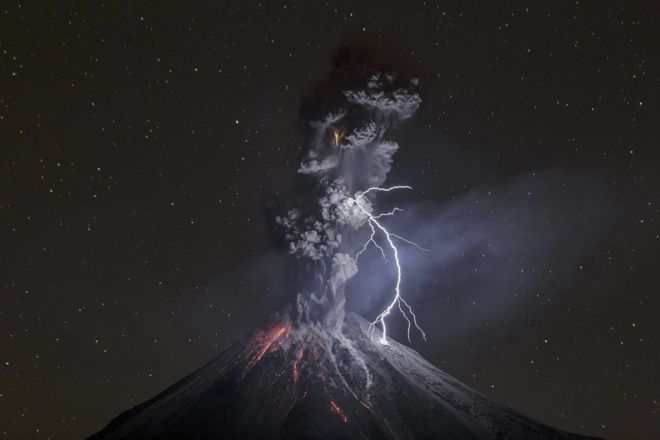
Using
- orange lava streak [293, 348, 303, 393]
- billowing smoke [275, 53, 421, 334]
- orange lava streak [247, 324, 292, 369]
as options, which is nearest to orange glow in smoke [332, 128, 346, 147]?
billowing smoke [275, 53, 421, 334]

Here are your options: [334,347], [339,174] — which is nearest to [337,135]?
[339,174]

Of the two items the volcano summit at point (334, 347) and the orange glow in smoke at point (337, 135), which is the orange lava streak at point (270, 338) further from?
the orange glow in smoke at point (337, 135)

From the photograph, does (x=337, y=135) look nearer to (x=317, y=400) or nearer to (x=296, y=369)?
(x=296, y=369)

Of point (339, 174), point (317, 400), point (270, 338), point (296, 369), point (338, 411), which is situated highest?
point (339, 174)

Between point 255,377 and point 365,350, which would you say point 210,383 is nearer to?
point 255,377

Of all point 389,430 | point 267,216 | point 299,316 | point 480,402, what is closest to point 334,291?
point 299,316

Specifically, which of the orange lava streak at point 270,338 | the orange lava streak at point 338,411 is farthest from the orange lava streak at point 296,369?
the orange lava streak at point 338,411

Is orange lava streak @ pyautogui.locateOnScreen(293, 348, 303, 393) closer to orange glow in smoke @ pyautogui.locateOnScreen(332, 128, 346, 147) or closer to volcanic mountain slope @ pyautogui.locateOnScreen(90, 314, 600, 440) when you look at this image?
volcanic mountain slope @ pyautogui.locateOnScreen(90, 314, 600, 440)
